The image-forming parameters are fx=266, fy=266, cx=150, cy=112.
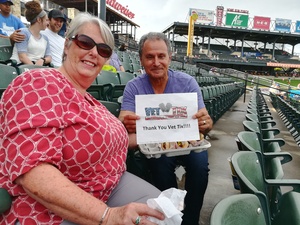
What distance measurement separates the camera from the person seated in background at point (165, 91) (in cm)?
191

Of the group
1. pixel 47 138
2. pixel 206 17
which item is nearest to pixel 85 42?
pixel 47 138

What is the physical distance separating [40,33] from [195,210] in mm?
3038

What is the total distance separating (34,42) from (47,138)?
2.98 metres

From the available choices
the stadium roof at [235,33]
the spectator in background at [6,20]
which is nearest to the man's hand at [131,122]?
the spectator in background at [6,20]

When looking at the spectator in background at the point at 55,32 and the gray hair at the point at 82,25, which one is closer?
the gray hair at the point at 82,25

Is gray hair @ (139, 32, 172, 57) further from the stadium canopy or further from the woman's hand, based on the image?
the stadium canopy

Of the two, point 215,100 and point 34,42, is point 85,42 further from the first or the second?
point 215,100

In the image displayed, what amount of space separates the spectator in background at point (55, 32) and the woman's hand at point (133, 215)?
3328 mm

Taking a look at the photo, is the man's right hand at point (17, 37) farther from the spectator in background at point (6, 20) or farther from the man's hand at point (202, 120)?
the man's hand at point (202, 120)

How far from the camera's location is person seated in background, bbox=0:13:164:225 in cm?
92

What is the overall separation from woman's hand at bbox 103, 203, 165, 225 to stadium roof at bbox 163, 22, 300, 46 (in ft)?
135

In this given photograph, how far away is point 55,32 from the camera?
384cm

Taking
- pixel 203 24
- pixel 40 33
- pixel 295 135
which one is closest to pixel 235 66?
pixel 203 24

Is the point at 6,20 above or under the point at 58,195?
above
